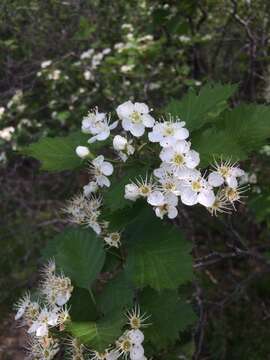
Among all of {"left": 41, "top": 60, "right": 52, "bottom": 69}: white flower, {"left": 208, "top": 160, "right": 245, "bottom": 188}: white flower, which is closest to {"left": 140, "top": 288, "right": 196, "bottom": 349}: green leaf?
{"left": 208, "top": 160, "right": 245, "bottom": 188}: white flower

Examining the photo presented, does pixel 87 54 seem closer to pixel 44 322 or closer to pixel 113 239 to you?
pixel 113 239

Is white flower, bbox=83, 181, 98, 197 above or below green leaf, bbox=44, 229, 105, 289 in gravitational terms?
above

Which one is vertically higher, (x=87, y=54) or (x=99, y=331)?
(x=87, y=54)

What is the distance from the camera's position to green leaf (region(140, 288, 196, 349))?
1682mm

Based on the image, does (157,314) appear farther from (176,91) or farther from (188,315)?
(176,91)

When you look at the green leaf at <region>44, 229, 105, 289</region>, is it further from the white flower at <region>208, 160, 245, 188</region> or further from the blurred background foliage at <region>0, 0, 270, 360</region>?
the blurred background foliage at <region>0, 0, 270, 360</region>

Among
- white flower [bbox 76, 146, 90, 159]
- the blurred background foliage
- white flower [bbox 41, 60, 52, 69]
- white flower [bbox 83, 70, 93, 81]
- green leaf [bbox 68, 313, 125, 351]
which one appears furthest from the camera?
white flower [bbox 83, 70, 93, 81]

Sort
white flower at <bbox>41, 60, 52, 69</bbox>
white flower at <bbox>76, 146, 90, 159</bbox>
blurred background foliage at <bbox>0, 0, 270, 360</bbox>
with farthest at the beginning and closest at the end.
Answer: white flower at <bbox>41, 60, 52, 69</bbox> < blurred background foliage at <bbox>0, 0, 270, 360</bbox> < white flower at <bbox>76, 146, 90, 159</bbox>

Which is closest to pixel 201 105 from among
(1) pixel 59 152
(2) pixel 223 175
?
(2) pixel 223 175

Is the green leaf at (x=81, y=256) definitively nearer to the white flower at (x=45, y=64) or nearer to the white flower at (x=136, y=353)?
the white flower at (x=136, y=353)

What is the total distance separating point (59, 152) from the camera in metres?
1.71

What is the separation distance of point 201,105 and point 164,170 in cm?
32

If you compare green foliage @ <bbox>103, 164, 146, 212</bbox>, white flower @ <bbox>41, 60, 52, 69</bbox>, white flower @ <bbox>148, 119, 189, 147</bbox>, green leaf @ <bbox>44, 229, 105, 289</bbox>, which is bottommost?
green leaf @ <bbox>44, 229, 105, 289</bbox>

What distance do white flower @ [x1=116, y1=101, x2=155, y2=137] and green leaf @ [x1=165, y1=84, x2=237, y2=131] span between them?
13 centimetres
